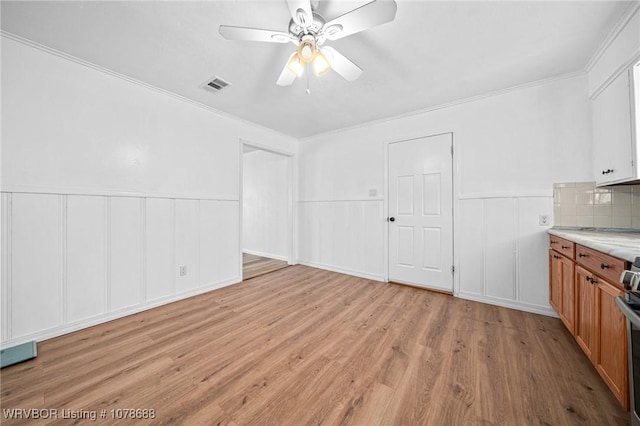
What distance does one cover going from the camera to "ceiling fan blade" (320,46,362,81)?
1677mm

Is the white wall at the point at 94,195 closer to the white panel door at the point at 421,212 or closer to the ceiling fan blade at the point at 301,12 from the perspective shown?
the ceiling fan blade at the point at 301,12

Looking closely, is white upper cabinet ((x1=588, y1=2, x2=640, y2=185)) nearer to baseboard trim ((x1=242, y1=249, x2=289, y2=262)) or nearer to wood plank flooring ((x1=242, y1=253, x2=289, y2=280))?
wood plank flooring ((x1=242, y1=253, x2=289, y2=280))

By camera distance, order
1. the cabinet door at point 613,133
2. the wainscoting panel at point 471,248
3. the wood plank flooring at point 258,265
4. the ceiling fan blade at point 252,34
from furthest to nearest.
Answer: the wood plank flooring at point 258,265 < the wainscoting panel at point 471,248 < the cabinet door at point 613,133 < the ceiling fan blade at point 252,34

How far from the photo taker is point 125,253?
2359 millimetres

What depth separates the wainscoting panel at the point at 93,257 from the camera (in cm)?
183

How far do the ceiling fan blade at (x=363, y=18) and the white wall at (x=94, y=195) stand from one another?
2.25 m

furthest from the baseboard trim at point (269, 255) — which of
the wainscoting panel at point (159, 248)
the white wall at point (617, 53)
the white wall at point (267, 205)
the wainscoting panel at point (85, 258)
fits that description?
the white wall at point (617, 53)

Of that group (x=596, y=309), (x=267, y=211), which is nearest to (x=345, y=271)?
(x=267, y=211)

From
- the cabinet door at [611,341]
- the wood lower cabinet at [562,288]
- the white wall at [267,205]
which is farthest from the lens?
the white wall at [267,205]

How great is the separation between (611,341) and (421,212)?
2.04 m

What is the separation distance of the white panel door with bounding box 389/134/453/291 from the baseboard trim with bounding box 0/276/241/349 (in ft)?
8.86

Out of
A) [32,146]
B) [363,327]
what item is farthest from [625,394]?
[32,146]

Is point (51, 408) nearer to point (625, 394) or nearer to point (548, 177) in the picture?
point (625, 394)

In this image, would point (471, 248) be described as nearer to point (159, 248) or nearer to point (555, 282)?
point (555, 282)
